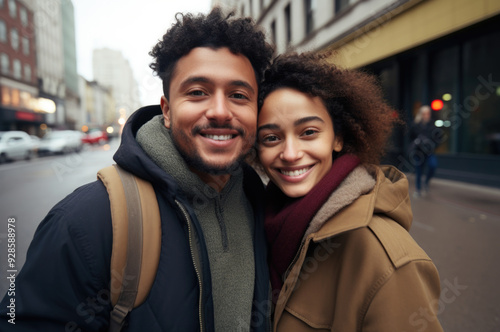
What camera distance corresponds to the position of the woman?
1.13 m

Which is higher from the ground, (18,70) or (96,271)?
(18,70)

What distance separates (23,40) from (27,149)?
2410 centimetres

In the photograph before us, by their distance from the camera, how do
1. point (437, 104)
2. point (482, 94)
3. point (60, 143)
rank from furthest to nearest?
point (60, 143) → point (437, 104) → point (482, 94)

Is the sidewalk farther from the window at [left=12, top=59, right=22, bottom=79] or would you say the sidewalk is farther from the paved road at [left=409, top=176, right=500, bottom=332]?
the window at [left=12, top=59, right=22, bottom=79]

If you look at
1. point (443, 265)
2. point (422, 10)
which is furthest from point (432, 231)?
point (422, 10)

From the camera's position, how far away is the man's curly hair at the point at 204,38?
1.47m

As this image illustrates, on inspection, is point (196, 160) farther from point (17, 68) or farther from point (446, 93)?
point (17, 68)

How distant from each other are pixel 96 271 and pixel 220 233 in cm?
55

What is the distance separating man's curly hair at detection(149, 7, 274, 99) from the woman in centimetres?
23

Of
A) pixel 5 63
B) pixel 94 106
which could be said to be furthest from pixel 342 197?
pixel 94 106

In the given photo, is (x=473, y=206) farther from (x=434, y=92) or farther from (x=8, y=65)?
(x=8, y=65)

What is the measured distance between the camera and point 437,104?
9289mm

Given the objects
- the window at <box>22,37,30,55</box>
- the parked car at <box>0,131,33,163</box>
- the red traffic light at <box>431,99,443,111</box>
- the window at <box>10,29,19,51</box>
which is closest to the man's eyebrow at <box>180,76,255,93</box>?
the red traffic light at <box>431,99,443,111</box>

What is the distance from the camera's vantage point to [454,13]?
7.27 meters
